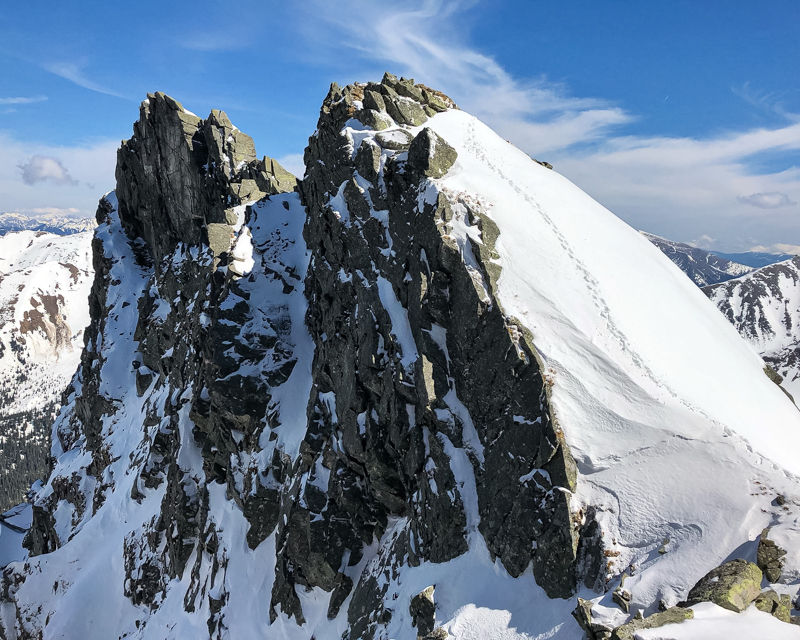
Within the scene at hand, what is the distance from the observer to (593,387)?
1944 centimetres

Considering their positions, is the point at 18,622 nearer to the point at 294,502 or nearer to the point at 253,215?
the point at 294,502

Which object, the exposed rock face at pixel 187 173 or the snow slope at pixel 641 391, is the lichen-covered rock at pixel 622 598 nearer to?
the snow slope at pixel 641 391

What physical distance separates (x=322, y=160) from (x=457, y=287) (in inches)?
846

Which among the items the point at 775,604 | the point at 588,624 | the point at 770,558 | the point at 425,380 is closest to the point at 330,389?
the point at 425,380

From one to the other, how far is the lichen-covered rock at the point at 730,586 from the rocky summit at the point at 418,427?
273 millimetres

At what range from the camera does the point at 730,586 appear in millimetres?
11984

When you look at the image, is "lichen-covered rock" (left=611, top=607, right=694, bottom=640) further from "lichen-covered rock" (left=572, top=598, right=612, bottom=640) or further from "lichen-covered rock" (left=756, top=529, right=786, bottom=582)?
"lichen-covered rock" (left=756, top=529, right=786, bottom=582)

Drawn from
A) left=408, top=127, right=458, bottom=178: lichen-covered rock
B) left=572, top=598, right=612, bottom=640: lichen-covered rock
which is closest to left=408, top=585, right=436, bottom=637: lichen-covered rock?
left=572, top=598, right=612, bottom=640: lichen-covered rock

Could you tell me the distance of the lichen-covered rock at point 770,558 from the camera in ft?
42.0

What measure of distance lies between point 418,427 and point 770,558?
14.8 meters

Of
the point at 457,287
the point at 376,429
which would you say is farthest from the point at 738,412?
the point at 376,429

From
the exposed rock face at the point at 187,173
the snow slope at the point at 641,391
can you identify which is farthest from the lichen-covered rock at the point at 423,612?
the exposed rock face at the point at 187,173

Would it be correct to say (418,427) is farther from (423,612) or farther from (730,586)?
(730,586)

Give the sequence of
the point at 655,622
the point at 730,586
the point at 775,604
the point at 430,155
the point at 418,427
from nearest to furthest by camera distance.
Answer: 1. the point at 655,622
2. the point at 775,604
3. the point at 730,586
4. the point at 418,427
5. the point at 430,155
